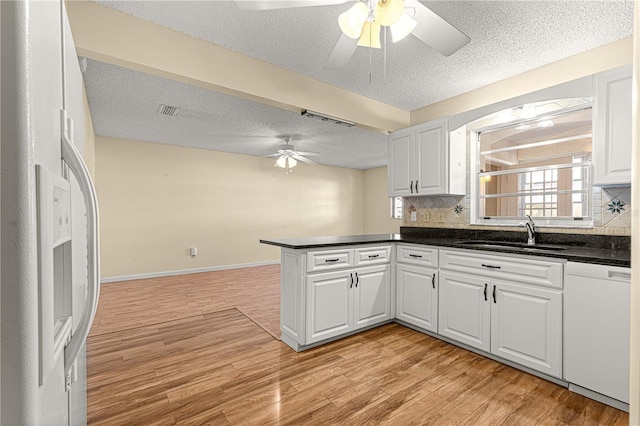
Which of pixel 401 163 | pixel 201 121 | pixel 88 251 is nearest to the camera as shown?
pixel 88 251

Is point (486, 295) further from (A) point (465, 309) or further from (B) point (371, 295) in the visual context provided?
(B) point (371, 295)

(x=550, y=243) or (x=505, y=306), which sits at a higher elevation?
(x=550, y=243)

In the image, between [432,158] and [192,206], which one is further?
[192,206]

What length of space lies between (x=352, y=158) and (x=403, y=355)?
498 cm

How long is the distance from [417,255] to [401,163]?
1.19m

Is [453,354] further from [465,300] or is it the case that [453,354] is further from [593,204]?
[593,204]

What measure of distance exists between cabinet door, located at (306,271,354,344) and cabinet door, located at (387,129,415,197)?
1342 millimetres

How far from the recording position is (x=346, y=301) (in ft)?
8.93

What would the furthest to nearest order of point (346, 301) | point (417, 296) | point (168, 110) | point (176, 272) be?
point (176, 272), point (168, 110), point (417, 296), point (346, 301)

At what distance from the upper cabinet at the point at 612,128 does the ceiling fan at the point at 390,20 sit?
1259 millimetres

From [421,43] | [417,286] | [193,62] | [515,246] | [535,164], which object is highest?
[421,43]

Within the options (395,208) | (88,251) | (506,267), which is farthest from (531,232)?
(395,208)

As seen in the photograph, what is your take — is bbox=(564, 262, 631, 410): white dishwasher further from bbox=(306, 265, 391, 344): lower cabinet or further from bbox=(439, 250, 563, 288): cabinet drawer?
bbox=(306, 265, 391, 344): lower cabinet

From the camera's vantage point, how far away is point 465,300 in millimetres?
2477
